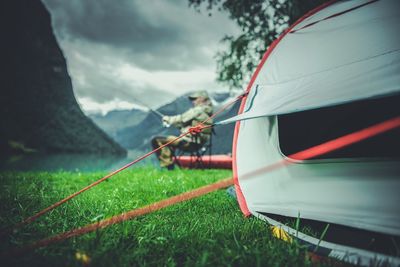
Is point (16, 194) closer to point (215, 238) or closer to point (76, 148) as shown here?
point (215, 238)

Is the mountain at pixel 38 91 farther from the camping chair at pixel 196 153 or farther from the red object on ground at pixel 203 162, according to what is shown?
the camping chair at pixel 196 153

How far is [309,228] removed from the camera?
203 cm

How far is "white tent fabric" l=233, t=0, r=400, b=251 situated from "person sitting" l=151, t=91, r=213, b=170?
13.5 ft

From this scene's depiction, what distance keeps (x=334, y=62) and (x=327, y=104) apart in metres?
0.91

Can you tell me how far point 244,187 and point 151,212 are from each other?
1.03 metres

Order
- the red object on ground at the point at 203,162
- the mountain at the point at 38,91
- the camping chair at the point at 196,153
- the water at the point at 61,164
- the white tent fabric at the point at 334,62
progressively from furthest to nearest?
the mountain at the point at 38,91 → the water at the point at 61,164 → the red object on ground at the point at 203,162 → the camping chair at the point at 196,153 → the white tent fabric at the point at 334,62

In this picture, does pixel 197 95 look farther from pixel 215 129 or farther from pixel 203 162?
pixel 215 129

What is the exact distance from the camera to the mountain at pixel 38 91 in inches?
2583

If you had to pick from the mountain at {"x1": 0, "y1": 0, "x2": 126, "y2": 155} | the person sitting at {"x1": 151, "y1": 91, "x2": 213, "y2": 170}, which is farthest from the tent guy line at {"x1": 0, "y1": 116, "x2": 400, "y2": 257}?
the mountain at {"x1": 0, "y1": 0, "x2": 126, "y2": 155}

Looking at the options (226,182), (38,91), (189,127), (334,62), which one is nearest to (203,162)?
(189,127)

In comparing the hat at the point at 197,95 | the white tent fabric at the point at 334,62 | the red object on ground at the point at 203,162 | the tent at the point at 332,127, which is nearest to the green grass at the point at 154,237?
the tent at the point at 332,127

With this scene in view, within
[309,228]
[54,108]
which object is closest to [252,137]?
[309,228]

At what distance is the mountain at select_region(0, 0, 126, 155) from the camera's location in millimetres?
65600

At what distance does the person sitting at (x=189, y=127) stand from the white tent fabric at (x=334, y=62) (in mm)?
4076
